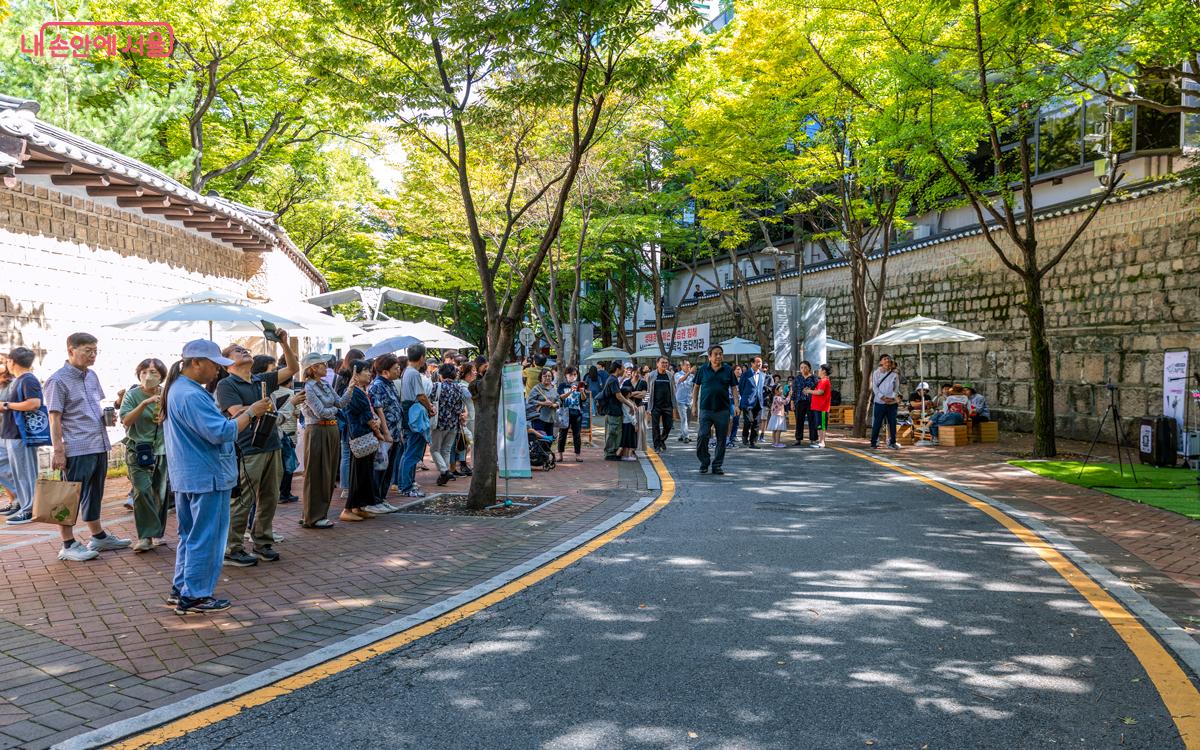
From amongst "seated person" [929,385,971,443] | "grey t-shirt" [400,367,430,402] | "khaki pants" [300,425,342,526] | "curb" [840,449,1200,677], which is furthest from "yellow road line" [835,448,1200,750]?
"seated person" [929,385,971,443]

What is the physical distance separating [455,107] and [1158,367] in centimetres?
1293

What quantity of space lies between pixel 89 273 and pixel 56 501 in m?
7.40

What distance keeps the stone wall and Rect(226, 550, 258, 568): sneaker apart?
1438cm

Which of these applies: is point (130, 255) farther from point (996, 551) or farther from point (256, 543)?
point (996, 551)

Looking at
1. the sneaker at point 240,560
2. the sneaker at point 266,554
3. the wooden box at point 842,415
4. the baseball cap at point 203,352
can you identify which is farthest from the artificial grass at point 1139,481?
the wooden box at point 842,415

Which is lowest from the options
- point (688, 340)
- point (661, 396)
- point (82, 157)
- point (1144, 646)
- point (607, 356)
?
point (1144, 646)

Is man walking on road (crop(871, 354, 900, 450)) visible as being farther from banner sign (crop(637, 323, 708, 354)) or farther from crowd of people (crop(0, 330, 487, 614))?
banner sign (crop(637, 323, 708, 354))

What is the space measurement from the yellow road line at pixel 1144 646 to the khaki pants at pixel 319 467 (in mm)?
6459

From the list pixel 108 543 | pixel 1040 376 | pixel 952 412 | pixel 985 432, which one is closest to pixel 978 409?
pixel 985 432

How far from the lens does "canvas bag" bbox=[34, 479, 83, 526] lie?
20.2ft

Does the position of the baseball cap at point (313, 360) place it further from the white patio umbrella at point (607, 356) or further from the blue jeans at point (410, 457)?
the white patio umbrella at point (607, 356)

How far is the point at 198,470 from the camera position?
206 inches

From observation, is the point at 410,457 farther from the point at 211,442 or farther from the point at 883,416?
the point at 883,416

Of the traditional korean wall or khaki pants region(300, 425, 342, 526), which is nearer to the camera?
khaki pants region(300, 425, 342, 526)
